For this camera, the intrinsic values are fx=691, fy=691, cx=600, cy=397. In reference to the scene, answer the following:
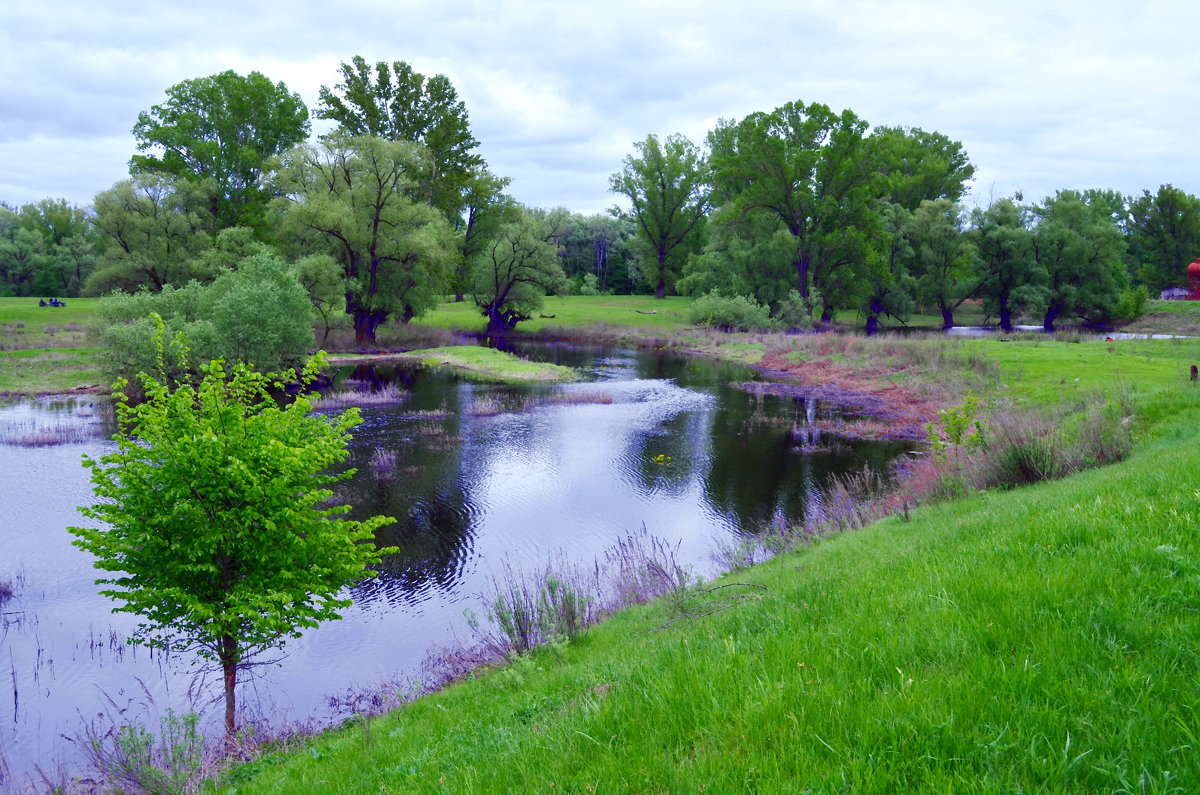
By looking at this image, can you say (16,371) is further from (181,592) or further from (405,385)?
(181,592)

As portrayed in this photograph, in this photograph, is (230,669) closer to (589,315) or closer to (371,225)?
(371,225)

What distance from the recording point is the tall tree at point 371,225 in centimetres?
5259

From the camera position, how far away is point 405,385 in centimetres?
3928

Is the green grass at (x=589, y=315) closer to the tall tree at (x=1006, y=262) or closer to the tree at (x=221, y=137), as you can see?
the tree at (x=221, y=137)

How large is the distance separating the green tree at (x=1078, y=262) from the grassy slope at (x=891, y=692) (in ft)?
226

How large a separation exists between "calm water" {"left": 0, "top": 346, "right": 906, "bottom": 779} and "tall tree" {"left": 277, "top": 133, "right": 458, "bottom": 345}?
2054cm

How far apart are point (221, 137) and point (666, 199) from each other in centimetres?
5249

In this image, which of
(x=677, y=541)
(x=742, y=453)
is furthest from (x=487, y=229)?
(x=677, y=541)

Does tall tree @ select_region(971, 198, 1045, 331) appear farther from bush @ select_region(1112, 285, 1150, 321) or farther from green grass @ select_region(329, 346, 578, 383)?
green grass @ select_region(329, 346, 578, 383)

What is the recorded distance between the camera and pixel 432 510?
18.2 m

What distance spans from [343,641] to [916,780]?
10836 millimetres

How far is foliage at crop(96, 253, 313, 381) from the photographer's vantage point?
107ft

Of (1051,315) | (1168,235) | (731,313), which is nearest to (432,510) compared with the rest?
(731,313)

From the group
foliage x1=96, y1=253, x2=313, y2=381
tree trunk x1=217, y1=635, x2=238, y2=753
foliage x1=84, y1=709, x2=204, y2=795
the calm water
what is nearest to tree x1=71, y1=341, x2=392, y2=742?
tree trunk x1=217, y1=635, x2=238, y2=753
